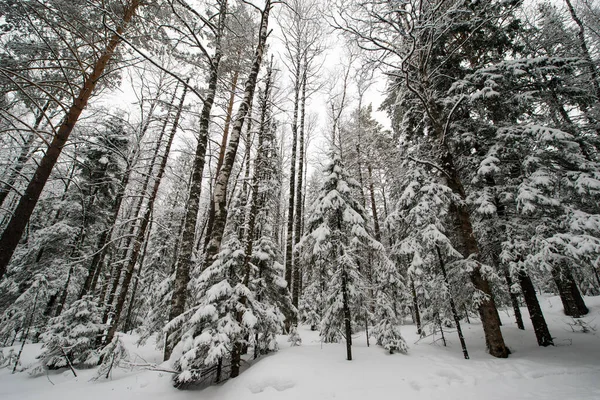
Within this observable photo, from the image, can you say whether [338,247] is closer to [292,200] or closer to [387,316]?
[387,316]

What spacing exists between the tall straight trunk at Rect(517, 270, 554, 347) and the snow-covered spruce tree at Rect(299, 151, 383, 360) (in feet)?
16.1

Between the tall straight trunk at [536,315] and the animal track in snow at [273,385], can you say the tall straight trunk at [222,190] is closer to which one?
the animal track in snow at [273,385]

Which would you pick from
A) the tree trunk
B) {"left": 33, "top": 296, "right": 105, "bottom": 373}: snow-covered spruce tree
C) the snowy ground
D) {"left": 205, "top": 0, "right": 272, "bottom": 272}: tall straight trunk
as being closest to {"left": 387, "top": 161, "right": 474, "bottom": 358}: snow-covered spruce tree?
the snowy ground

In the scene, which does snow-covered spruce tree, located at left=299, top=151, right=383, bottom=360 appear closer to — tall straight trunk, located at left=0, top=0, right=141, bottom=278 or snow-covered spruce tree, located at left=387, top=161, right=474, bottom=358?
snow-covered spruce tree, located at left=387, top=161, right=474, bottom=358

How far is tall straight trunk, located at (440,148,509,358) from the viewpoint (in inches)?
267

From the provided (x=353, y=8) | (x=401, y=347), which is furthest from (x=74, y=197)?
(x=401, y=347)

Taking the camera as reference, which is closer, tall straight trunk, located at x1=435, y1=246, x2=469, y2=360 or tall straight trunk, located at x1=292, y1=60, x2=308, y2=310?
tall straight trunk, located at x1=435, y1=246, x2=469, y2=360

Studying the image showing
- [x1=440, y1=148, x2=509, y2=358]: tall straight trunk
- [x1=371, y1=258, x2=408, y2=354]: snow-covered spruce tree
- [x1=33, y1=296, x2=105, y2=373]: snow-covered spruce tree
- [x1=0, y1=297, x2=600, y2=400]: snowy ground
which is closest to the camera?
[x1=0, y1=297, x2=600, y2=400]: snowy ground

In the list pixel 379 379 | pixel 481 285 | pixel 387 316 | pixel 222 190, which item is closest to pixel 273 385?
pixel 379 379

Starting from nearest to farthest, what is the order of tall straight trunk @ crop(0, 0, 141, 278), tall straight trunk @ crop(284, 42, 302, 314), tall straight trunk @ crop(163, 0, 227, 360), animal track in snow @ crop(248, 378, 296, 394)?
tall straight trunk @ crop(0, 0, 141, 278) → animal track in snow @ crop(248, 378, 296, 394) → tall straight trunk @ crop(163, 0, 227, 360) → tall straight trunk @ crop(284, 42, 302, 314)

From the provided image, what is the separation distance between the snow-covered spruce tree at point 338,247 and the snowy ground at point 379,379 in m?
1.13

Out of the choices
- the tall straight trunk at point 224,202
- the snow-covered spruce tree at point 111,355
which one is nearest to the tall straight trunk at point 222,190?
the tall straight trunk at point 224,202

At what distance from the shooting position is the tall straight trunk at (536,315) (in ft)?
23.7

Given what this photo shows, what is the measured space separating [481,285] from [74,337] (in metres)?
13.3
